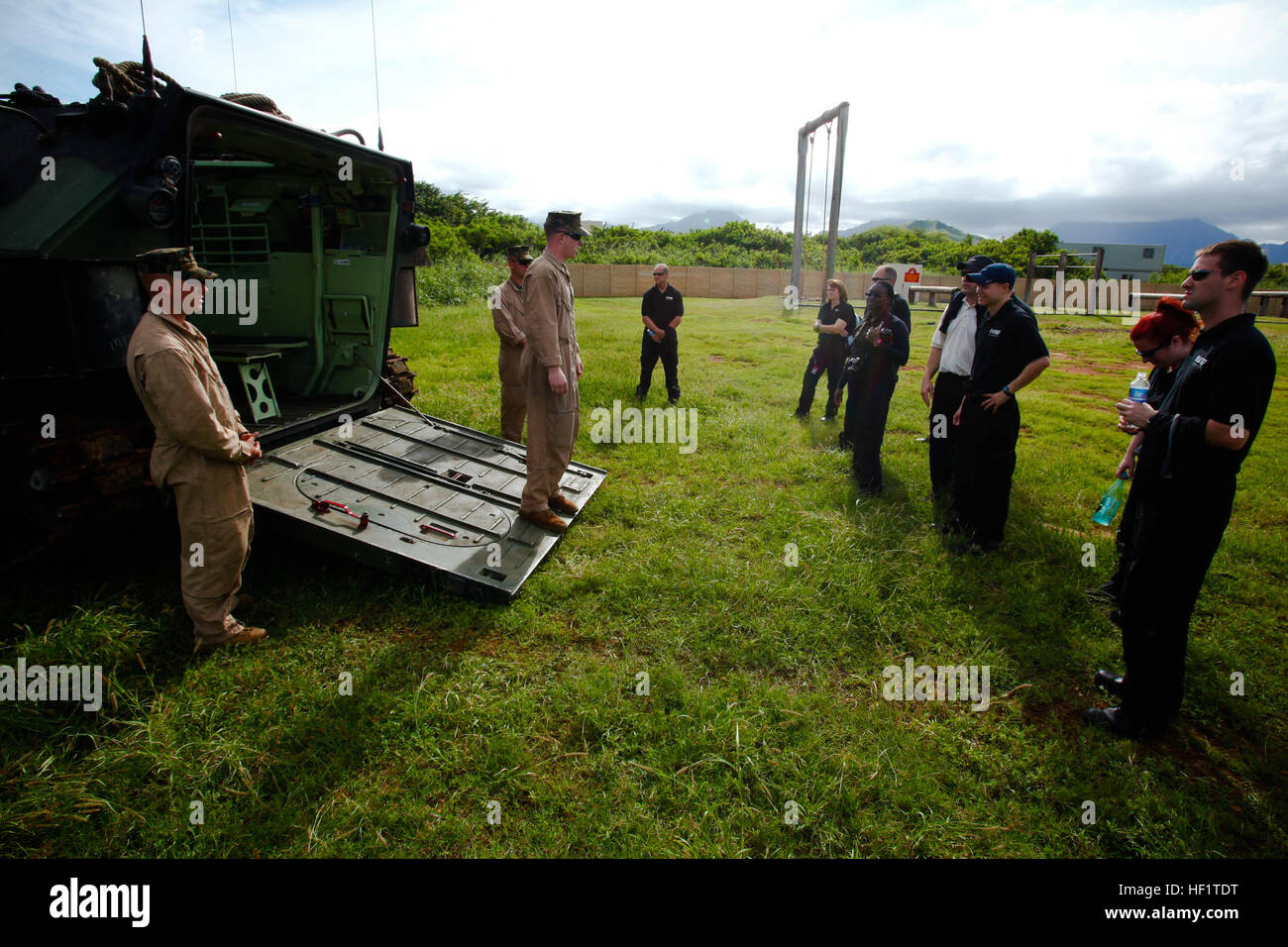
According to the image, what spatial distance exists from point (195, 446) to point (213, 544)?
1.72 ft

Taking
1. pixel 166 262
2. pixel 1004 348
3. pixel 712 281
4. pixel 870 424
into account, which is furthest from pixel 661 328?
pixel 712 281

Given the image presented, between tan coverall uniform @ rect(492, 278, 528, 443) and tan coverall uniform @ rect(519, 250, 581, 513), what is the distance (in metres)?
1.84

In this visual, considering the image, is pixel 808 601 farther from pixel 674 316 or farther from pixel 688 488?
pixel 674 316

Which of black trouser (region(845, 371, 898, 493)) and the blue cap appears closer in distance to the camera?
the blue cap

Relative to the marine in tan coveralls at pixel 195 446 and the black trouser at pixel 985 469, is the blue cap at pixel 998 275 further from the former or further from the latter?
the marine in tan coveralls at pixel 195 446

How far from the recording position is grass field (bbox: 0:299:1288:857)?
8.20 ft

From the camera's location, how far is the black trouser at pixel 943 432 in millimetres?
5453

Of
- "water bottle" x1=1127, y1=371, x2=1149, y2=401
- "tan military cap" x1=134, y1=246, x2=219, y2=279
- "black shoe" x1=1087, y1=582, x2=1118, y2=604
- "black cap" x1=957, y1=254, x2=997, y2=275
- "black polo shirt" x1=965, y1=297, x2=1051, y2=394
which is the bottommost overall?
"black shoe" x1=1087, y1=582, x2=1118, y2=604

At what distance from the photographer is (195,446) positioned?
9.96 feet

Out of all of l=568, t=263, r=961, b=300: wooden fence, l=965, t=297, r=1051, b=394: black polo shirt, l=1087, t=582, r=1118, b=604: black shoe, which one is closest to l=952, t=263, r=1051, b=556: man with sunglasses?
l=965, t=297, r=1051, b=394: black polo shirt

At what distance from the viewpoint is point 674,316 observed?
27.8 ft

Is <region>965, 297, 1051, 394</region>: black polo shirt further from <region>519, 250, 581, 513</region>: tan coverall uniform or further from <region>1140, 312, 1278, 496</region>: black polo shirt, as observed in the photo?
<region>519, 250, 581, 513</region>: tan coverall uniform

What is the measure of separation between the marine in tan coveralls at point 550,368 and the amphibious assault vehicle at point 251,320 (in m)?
0.31
